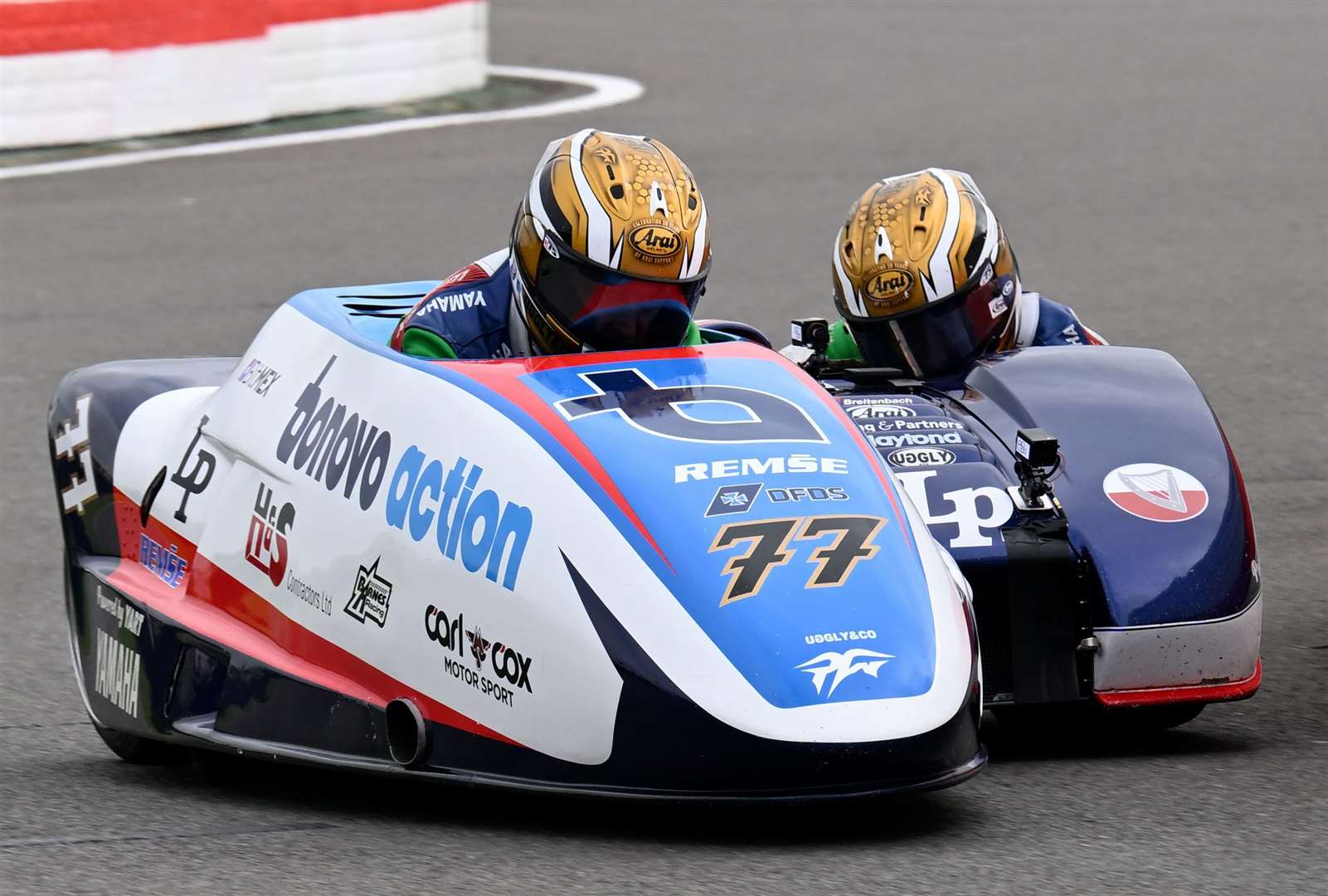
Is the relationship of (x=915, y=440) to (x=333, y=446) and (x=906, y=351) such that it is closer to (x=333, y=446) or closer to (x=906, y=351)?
(x=906, y=351)

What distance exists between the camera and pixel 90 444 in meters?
5.40

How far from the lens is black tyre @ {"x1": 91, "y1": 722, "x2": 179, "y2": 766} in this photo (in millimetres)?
5047

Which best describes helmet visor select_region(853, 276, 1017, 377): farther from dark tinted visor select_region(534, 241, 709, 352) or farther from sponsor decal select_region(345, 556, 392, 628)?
sponsor decal select_region(345, 556, 392, 628)

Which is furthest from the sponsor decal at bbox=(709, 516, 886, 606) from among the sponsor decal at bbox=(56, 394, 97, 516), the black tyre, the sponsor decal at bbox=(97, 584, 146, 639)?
the sponsor decal at bbox=(56, 394, 97, 516)

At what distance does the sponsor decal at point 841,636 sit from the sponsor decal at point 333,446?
0.93m

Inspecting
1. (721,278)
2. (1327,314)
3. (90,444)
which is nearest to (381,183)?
(721,278)

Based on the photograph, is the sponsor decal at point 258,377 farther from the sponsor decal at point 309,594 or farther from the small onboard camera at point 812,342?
the small onboard camera at point 812,342

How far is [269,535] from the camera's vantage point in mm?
4613

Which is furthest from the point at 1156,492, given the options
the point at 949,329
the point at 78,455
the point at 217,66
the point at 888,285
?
the point at 217,66

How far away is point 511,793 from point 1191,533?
156 cm

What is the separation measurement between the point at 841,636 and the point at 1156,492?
4.17 feet

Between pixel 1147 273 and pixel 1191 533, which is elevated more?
pixel 1191 533

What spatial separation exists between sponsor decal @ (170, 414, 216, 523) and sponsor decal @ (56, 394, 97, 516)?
371mm

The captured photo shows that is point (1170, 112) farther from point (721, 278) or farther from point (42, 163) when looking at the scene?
point (42, 163)
